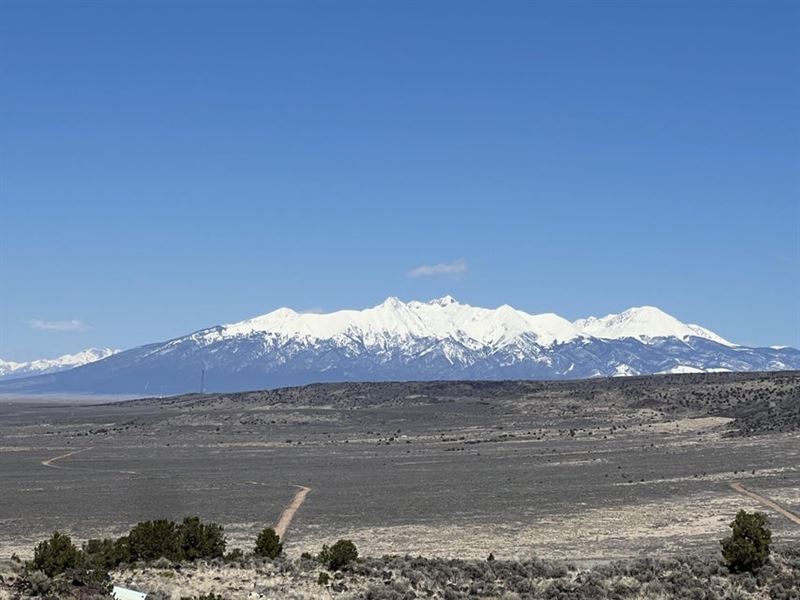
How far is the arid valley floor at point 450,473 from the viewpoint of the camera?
36.9m

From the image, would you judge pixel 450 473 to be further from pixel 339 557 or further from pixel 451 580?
pixel 451 580

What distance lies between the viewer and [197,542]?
2664cm

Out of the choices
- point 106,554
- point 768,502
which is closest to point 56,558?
point 106,554

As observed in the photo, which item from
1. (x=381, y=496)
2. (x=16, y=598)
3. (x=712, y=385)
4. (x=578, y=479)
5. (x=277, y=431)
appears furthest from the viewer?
(x=712, y=385)

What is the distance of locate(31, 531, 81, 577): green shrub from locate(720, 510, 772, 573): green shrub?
15.4 m

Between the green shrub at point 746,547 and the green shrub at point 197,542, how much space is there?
12.8 m

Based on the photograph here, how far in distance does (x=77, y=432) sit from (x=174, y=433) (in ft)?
40.4

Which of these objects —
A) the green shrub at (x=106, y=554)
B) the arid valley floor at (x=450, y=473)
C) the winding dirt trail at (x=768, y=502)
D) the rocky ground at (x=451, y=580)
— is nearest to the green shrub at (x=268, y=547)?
the rocky ground at (x=451, y=580)

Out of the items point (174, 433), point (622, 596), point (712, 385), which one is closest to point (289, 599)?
point (622, 596)

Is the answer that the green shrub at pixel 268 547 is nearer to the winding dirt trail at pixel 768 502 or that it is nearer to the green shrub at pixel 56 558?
the green shrub at pixel 56 558

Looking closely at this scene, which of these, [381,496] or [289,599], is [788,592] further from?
[381,496]

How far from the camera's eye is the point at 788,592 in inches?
944

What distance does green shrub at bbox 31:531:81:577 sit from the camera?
2202cm

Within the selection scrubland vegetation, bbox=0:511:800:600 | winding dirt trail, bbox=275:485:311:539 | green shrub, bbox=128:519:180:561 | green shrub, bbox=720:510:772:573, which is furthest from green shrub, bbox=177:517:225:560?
green shrub, bbox=720:510:772:573
